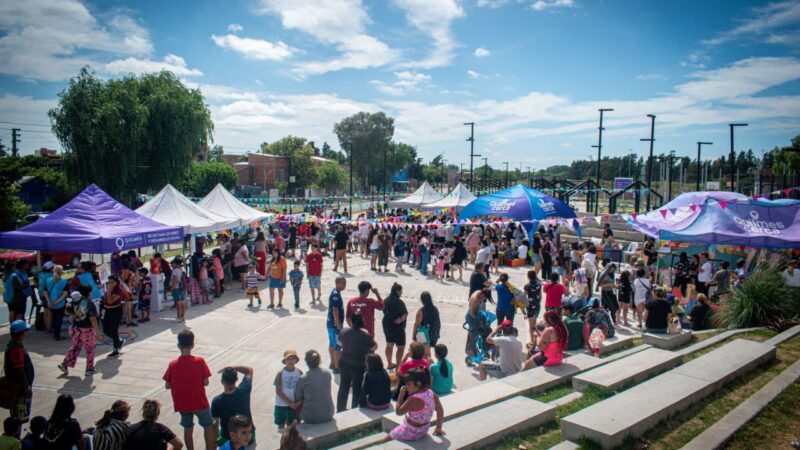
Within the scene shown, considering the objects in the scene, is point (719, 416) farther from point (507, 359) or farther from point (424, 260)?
point (424, 260)

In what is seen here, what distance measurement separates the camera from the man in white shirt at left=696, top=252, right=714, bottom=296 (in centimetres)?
1151

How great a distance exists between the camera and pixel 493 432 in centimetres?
481

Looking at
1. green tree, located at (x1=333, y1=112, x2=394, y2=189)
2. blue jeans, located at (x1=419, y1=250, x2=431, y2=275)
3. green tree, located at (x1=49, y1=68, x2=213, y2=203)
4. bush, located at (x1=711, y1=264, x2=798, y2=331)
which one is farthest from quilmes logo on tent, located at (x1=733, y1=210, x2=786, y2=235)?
green tree, located at (x1=333, y1=112, x2=394, y2=189)

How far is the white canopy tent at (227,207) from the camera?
1712 cm

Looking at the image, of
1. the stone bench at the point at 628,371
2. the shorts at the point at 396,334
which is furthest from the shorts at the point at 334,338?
the stone bench at the point at 628,371

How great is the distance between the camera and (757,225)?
11.7m

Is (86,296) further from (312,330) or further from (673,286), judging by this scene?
(673,286)

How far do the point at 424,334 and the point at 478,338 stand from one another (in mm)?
1321

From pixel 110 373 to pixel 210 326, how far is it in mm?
2791

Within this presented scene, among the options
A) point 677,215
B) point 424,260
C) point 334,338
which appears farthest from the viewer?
point 424,260

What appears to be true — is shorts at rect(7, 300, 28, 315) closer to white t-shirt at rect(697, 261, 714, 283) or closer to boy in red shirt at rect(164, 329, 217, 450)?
boy in red shirt at rect(164, 329, 217, 450)

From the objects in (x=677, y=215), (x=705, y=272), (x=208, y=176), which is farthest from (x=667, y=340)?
(x=208, y=176)

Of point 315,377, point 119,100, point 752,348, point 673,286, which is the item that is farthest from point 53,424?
point 119,100

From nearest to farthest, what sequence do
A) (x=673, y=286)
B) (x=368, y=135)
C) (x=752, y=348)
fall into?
1. (x=752, y=348)
2. (x=673, y=286)
3. (x=368, y=135)
